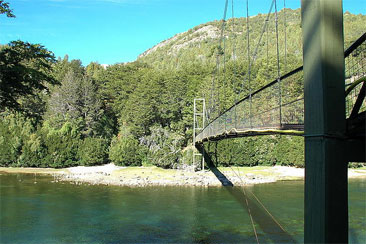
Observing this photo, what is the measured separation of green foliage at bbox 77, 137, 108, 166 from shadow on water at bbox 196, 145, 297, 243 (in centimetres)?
758

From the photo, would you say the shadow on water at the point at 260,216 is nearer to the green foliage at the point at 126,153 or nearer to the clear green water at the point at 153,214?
the clear green water at the point at 153,214

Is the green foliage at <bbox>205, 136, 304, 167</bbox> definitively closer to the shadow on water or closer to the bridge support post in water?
the shadow on water

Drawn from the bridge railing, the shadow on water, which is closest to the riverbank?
the shadow on water

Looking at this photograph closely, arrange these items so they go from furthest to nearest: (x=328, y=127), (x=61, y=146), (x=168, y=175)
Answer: (x=61, y=146)
(x=168, y=175)
(x=328, y=127)

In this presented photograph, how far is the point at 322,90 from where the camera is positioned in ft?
3.65

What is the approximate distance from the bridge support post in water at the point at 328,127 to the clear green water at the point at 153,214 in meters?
5.12

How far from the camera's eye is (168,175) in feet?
48.5

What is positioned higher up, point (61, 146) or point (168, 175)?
point (61, 146)

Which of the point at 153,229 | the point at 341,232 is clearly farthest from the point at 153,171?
the point at 341,232

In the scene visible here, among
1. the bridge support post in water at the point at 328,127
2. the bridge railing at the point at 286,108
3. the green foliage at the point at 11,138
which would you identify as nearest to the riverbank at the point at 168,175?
the green foliage at the point at 11,138

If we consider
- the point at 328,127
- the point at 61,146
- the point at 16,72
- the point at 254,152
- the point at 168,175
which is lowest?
the point at 168,175

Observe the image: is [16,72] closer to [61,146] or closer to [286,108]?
[286,108]

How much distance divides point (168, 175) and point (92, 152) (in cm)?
515

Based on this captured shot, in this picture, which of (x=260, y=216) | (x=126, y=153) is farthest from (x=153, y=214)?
(x=126, y=153)
